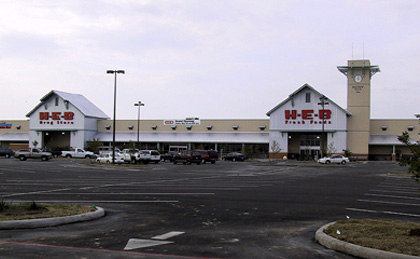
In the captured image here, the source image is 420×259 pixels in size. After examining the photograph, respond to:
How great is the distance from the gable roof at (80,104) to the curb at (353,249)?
263 feet

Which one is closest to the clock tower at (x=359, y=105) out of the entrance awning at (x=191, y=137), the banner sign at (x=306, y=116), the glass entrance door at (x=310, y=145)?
the banner sign at (x=306, y=116)

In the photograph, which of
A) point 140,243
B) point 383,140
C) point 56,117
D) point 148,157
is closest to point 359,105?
point 383,140

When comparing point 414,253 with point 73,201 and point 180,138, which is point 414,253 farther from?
point 180,138

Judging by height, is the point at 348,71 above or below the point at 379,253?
above

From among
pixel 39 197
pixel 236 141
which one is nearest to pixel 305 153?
pixel 236 141

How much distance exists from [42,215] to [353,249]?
24.3 feet

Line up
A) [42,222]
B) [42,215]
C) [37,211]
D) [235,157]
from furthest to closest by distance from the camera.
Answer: [235,157] → [37,211] → [42,215] → [42,222]

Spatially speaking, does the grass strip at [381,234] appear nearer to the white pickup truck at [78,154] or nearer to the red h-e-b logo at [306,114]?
the white pickup truck at [78,154]

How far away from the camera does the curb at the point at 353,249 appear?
24.4 feet

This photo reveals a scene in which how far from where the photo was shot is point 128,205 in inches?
588

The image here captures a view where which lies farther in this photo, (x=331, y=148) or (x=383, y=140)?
(x=383, y=140)

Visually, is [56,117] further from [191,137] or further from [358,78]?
[358,78]

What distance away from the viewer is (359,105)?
247ft

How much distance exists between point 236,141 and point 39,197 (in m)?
65.4
